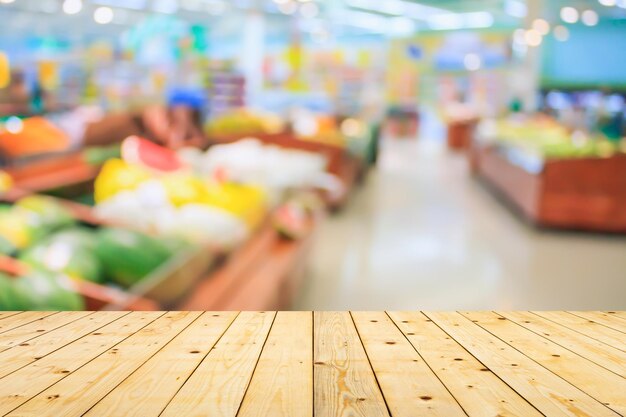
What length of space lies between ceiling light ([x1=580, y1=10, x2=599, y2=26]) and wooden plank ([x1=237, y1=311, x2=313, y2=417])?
211 centimetres

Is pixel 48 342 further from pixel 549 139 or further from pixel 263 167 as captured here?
pixel 549 139

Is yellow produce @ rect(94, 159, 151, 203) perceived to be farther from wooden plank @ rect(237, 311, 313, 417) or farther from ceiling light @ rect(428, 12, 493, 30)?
ceiling light @ rect(428, 12, 493, 30)

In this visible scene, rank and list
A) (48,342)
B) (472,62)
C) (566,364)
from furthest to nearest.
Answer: (472,62) → (48,342) → (566,364)

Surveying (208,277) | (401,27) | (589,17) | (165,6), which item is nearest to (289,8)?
(401,27)

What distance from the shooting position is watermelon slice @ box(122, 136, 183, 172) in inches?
113

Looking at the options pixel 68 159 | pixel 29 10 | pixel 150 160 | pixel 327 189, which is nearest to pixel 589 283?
pixel 327 189

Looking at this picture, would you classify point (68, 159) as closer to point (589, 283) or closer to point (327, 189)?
point (327, 189)

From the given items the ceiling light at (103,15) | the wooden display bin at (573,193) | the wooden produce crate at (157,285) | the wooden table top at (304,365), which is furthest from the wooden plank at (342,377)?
the wooden display bin at (573,193)

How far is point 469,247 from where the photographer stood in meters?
3.93

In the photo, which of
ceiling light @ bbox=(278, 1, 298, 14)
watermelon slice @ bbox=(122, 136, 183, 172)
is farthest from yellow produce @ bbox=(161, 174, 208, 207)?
ceiling light @ bbox=(278, 1, 298, 14)

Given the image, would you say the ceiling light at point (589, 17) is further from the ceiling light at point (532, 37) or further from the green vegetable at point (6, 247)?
the green vegetable at point (6, 247)

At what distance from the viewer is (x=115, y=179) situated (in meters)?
2.61

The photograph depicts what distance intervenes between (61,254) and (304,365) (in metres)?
0.81

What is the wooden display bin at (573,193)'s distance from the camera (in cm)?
481
